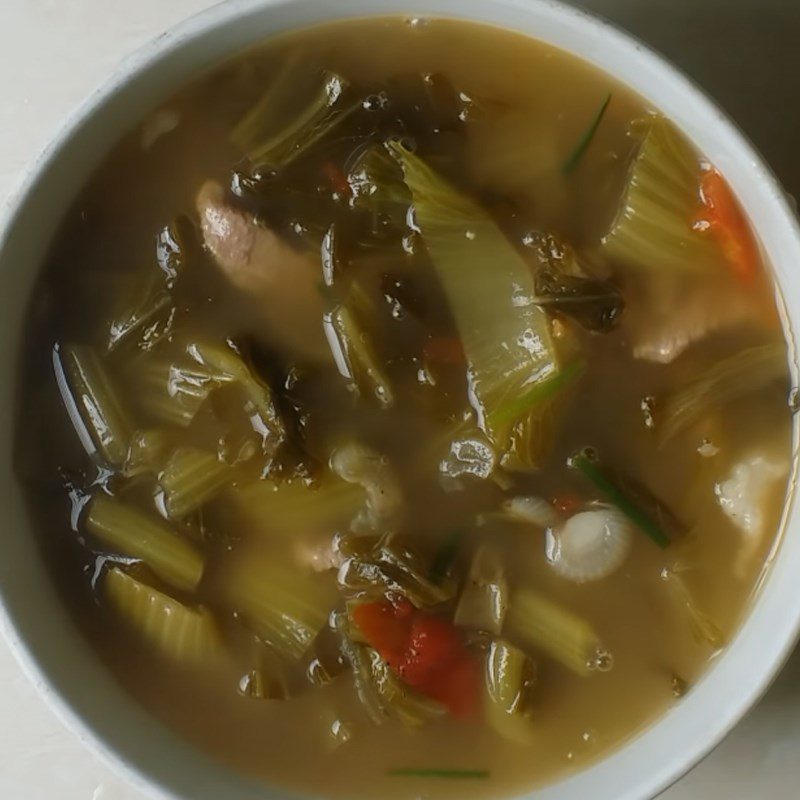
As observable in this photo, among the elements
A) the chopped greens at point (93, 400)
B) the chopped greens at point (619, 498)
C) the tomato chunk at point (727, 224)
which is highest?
the tomato chunk at point (727, 224)

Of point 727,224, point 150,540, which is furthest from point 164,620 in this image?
point 727,224

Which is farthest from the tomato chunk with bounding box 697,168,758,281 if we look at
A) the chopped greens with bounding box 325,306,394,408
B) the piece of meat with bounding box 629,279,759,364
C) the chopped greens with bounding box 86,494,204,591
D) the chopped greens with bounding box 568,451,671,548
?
the chopped greens with bounding box 86,494,204,591

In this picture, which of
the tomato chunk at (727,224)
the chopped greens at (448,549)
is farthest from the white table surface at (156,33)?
the chopped greens at (448,549)

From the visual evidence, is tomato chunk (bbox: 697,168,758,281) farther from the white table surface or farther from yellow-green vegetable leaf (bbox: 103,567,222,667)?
yellow-green vegetable leaf (bbox: 103,567,222,667)

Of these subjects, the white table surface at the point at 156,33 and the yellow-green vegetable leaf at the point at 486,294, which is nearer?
the yellow-green vegetable leaf at the point at 486,294

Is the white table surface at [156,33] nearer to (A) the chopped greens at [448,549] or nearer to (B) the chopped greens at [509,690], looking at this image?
(B) the chopped greens at [509,690]

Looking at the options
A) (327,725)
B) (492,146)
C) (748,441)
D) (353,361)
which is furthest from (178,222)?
(748,441)
